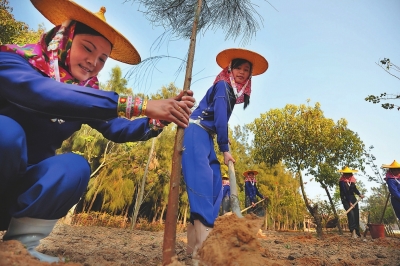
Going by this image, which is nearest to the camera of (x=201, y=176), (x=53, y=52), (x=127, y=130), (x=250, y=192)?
(x=53, y=52)

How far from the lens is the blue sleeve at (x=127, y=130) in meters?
1.88

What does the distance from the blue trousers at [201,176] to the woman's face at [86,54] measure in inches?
37.9

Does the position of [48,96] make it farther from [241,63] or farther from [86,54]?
[241,63]

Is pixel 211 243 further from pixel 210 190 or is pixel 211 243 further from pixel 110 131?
pixel 110 131

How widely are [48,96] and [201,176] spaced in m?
1.25

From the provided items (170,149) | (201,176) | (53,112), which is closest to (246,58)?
(201,176)

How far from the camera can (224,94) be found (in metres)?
2.45

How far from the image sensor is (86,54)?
1.76 m

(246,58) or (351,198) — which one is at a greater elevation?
(246,58)


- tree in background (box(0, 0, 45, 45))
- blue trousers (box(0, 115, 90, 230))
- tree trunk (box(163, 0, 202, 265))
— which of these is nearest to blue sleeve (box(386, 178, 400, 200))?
tree trunk (box(163, 0, 202, 265))

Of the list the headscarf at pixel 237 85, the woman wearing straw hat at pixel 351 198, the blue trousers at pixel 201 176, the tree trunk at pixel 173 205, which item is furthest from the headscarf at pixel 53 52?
the woman wearing straw hat at pixel 351 198

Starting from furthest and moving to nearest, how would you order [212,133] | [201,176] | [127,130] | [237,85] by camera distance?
[237,85], [212,133], [201,176], [127,130]

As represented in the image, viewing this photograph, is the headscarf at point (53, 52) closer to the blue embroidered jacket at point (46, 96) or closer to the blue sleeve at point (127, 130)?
the blue embroidered jacket at point (46, 96)

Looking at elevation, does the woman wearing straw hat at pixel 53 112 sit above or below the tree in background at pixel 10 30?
below
